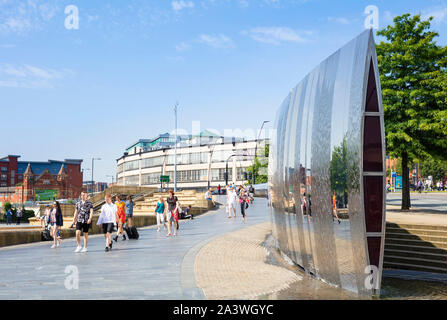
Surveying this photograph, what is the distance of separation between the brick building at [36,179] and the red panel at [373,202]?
76383 millimetres

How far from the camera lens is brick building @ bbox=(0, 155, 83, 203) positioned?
85.4 m

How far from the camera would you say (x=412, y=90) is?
81.4ft

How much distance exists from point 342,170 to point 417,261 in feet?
19.5

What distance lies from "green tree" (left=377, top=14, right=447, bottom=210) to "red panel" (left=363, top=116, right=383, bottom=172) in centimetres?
1812

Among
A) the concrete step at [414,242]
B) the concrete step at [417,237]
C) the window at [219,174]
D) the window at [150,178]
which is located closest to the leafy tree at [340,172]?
the concrete step at [414,242]

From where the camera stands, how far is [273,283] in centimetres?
873

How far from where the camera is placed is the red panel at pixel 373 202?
7148 mm

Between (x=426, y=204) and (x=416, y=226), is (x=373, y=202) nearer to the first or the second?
(x=416, y=226)

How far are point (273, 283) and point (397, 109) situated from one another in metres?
19.3

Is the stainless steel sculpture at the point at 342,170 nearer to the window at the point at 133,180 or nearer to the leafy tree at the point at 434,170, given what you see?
the leafy tree at the point at 434,170

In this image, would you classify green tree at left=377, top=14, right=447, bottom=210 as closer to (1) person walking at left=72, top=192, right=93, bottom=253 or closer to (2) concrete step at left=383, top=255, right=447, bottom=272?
(2) concrete step at left=383, top=255, right=447, bottom=272
